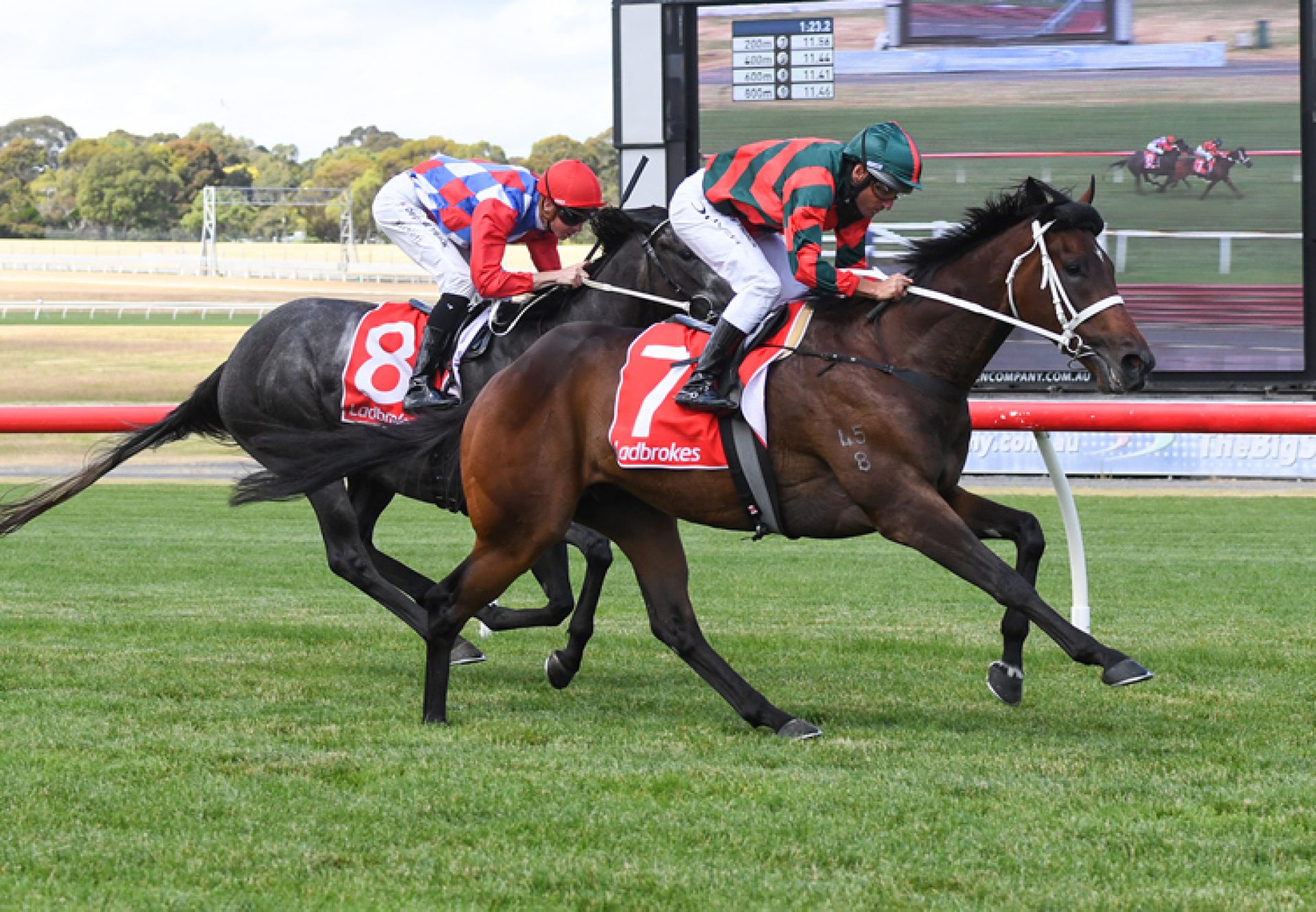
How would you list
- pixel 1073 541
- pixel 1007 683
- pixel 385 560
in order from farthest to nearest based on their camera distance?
pixel 385 560 → pixel 1073 541 → pixel 1007 683

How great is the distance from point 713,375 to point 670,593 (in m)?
0.62

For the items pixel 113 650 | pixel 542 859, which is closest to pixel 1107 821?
pixel 542 859

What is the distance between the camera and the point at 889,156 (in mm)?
4445

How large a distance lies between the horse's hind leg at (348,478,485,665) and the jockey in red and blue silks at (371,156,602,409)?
0.68 meters

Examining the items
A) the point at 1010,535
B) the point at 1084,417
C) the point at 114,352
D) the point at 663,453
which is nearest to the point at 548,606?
the point at 663,453

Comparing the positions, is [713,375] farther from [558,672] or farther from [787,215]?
[558,672]

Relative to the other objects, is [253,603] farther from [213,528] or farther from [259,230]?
[259,230]

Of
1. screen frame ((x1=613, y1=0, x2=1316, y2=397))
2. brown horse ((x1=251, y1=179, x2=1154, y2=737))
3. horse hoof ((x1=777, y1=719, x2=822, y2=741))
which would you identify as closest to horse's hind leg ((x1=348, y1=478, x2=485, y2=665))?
brown horse ((x1=251, y1=179, x2=1154, y2=737))

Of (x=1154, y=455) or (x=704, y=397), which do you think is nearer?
(x=704, y=397)

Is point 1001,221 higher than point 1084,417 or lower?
higher

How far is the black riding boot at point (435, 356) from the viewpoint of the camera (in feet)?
18.7

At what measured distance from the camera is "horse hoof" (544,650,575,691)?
5.25 meters

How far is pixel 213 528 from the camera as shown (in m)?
11.4

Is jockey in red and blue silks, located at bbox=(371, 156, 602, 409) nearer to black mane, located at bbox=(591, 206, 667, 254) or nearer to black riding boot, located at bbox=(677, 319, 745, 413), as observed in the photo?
black mane, located at bbox=(591, 206, 667, 254)
